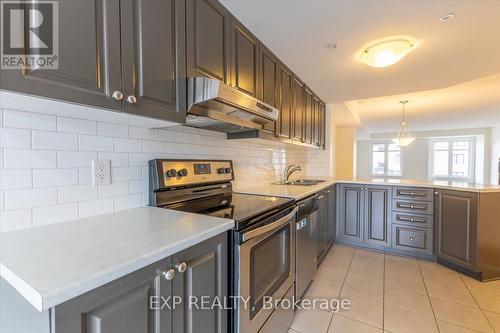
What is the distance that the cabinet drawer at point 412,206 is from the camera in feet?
9.50

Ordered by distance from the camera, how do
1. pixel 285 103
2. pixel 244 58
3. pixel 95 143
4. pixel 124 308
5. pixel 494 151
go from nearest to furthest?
pixel 124 308 < pixel 95 143 < pixel 244 58 < pixel 285 103 < pixel 494 151

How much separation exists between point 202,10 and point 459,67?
2590mm

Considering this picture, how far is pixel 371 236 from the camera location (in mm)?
3225

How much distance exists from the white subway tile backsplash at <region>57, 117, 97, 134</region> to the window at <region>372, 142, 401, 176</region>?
10658 millimetres

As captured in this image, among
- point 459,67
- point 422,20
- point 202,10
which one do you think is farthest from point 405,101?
point 202,10

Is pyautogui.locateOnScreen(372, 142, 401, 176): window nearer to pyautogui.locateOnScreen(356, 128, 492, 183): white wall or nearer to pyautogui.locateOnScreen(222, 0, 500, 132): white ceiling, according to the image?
pyautogui.locateOnScreen(356, 128, 492, 183): white wall

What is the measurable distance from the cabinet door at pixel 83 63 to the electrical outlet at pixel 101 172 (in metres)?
0.40

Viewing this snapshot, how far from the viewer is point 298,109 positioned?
9.09 ft

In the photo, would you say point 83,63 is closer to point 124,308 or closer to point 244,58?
point 124,308

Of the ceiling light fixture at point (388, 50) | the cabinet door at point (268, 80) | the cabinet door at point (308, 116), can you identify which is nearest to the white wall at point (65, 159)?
the cabinet door at point (268, 80)

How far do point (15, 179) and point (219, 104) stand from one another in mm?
950

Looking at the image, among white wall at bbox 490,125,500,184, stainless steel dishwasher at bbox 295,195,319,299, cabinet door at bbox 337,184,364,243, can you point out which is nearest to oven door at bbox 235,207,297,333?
stainless steel dishwasher at bbox 295,195,319,299

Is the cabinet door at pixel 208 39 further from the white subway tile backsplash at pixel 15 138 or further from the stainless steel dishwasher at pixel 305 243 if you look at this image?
the stainless steel dishwasher at pixel 305 243

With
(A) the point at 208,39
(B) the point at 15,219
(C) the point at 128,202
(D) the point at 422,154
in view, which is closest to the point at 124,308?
(B) the point at 15,219
